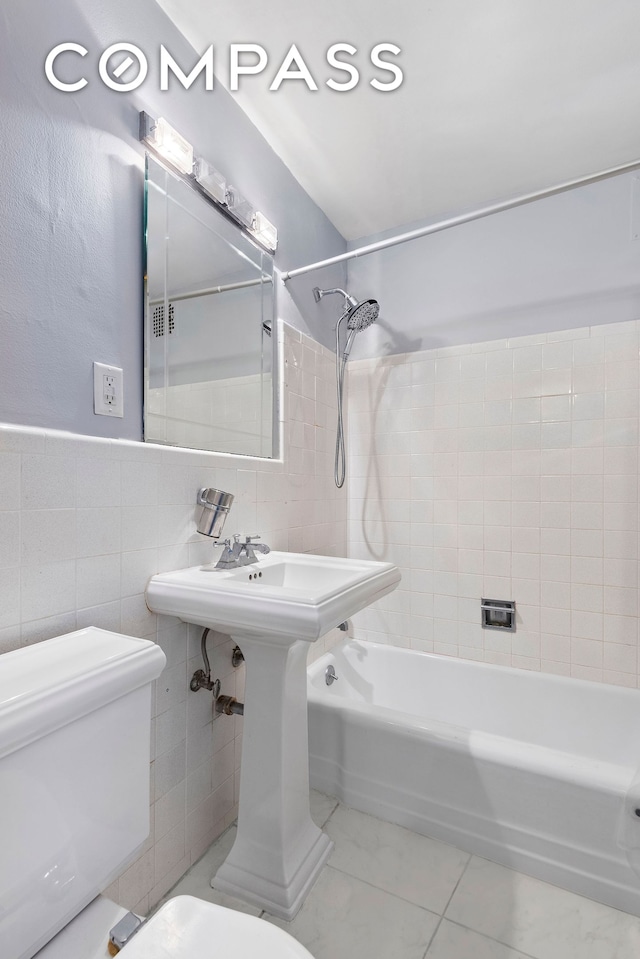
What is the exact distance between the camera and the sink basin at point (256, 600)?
3.23 ft

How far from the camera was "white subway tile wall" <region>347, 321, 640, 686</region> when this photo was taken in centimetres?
179

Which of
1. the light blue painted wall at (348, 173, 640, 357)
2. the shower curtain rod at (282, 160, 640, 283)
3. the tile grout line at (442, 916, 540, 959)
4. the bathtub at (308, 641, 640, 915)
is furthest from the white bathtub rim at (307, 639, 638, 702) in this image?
the shower curtain rod at (282, 160, 640, 283)

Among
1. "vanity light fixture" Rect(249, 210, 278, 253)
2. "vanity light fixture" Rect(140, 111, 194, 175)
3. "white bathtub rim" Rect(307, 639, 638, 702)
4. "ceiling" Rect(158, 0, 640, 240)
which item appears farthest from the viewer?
Result: "white bathtub rim" Rect(307, 639, 638, 702)

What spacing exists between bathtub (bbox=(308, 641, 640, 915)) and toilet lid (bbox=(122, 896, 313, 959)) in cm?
85

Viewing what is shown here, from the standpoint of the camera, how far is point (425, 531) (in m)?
2.15

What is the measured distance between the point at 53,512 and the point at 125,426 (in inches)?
11.2

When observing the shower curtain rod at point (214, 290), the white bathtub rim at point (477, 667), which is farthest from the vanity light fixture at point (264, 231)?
the white bathtub rim at point (477, 667)

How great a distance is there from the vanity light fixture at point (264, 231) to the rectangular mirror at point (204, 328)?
3cm

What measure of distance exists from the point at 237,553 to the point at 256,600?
352mm

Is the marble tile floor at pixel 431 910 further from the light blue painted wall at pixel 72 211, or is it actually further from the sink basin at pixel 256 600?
the light blue painted wall at pixel 72 211

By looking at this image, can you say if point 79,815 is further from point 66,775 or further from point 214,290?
point 214,290

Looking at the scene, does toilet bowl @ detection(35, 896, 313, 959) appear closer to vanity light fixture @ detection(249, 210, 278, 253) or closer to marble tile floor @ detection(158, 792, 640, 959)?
marble tile floor @ detection(158, 792, 640, 959)

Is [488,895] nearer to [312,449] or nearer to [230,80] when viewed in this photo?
[312,449]

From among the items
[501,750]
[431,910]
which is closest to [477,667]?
[501,750]
